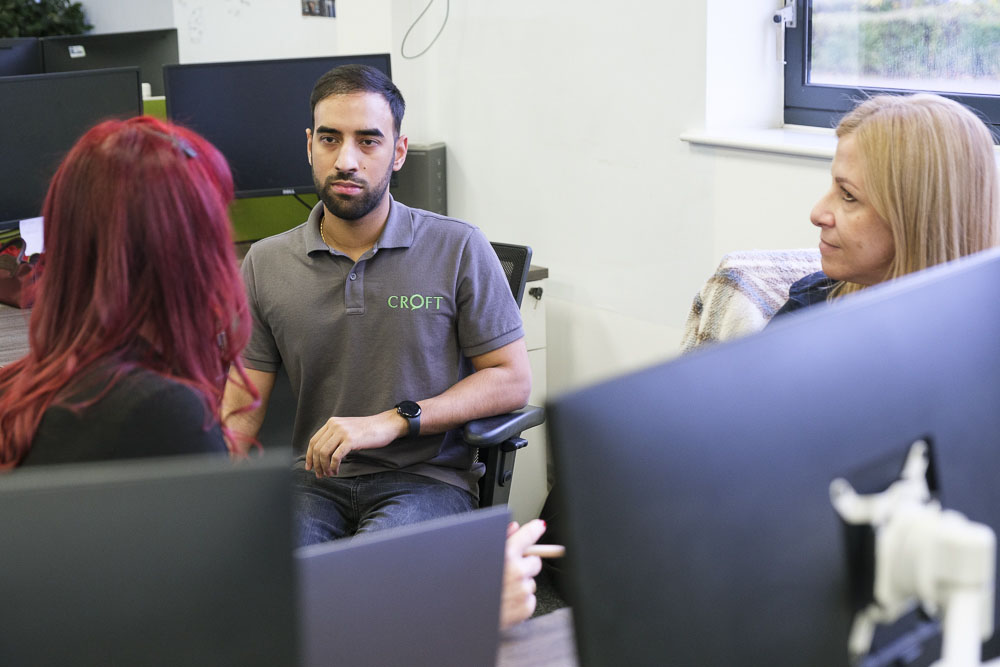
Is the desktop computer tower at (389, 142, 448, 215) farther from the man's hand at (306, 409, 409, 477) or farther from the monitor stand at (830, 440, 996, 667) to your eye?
the monitor stand at (830, 440, 996, 667)

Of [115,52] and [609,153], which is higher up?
[115,52]

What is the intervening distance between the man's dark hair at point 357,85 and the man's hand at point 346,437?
0.60 meters

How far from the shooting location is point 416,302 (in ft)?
6.47

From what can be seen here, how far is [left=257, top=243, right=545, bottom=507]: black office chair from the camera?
1934 mm

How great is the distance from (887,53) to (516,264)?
99 cm

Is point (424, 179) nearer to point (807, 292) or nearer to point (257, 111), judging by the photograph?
point (257, 111)

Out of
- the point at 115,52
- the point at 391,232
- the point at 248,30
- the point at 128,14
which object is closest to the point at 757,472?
the point at 391,232

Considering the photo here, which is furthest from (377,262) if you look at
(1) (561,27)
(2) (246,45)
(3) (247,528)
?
(2) (246,45)

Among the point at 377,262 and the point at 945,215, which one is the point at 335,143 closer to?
the point at 377,262

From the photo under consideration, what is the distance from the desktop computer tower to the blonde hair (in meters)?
2.10

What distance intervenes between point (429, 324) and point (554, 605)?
99 cm

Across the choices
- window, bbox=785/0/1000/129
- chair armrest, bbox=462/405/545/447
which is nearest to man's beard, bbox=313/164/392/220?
chair armrest, bbox=462/405/545/447

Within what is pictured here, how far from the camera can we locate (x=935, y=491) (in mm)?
775

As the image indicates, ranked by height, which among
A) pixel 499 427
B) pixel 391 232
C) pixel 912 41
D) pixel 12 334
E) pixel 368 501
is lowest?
pixel 368 501
